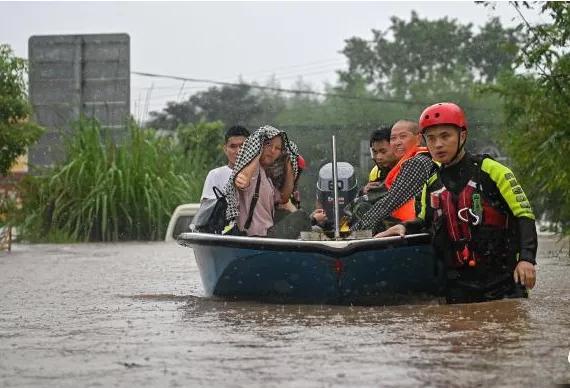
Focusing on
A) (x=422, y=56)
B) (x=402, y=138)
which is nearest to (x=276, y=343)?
(x=402, y=138)

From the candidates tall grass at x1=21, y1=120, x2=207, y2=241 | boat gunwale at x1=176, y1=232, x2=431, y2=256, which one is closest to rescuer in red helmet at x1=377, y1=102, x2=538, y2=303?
boat gunwale at x1=176, y1=232, x2=431, y2=256

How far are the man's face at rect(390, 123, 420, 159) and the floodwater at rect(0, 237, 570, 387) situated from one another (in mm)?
1430

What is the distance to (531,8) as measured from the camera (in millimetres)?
14562

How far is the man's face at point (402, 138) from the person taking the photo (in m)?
9.83

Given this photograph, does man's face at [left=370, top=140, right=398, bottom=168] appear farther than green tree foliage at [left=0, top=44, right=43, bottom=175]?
No

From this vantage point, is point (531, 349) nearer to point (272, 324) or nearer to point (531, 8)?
point (272, 324)

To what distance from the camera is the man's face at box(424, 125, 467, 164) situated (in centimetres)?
839

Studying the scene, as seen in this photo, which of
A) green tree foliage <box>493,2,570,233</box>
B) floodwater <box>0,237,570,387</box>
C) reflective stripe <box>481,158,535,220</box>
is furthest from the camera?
green tree foliage <box>493,2,570,233</box>

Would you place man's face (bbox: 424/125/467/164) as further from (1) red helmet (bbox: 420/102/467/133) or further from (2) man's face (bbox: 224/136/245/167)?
(2) man's face (bbox: 224/136/245/167)

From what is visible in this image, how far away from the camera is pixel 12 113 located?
2314 cm

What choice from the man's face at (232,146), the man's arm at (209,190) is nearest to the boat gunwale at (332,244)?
the man's arm at (209,190)

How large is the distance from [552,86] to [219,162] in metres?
18.4

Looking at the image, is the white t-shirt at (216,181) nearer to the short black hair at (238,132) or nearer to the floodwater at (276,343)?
the short black hair at (238,132)

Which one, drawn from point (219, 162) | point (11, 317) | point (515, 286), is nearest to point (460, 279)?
point (515, 286)
